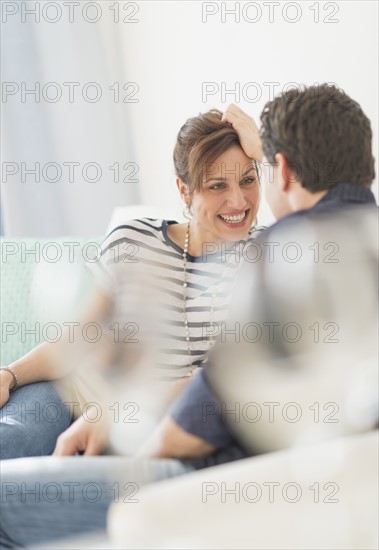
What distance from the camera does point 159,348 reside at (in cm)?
163

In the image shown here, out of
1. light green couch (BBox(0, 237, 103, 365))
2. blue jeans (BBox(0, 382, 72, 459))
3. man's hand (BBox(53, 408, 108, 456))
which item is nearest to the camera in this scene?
man's hand (BBox(53, 408, 108, 456))

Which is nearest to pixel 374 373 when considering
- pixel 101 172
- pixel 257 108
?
pixel 257 108

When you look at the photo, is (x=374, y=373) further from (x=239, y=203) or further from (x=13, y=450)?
(x=13, y=450)

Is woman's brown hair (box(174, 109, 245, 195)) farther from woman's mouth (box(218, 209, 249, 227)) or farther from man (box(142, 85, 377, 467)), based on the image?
man (box(142, 85, 377, 467))

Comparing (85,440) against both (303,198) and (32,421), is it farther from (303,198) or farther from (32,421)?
(303,198)

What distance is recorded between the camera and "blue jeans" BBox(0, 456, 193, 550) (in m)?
1.09

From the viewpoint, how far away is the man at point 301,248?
108 centimetres

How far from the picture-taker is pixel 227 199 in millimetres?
1618

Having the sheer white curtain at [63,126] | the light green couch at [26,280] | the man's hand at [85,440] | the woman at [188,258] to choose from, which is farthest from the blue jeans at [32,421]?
the sheer white curtain at [63,126]

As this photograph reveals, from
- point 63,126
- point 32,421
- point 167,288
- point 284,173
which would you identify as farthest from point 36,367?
point 63,126

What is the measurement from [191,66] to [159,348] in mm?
1103

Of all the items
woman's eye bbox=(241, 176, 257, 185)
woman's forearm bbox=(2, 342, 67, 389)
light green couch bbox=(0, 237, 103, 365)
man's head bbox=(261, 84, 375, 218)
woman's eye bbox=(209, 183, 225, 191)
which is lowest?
woman's forearm bbox=(2, 342, 67, 389)

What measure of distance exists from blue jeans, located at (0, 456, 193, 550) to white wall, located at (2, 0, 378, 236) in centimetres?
119

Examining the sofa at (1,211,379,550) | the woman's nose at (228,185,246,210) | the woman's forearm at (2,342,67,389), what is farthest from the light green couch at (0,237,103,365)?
the sofa at (1,211,379,550)
